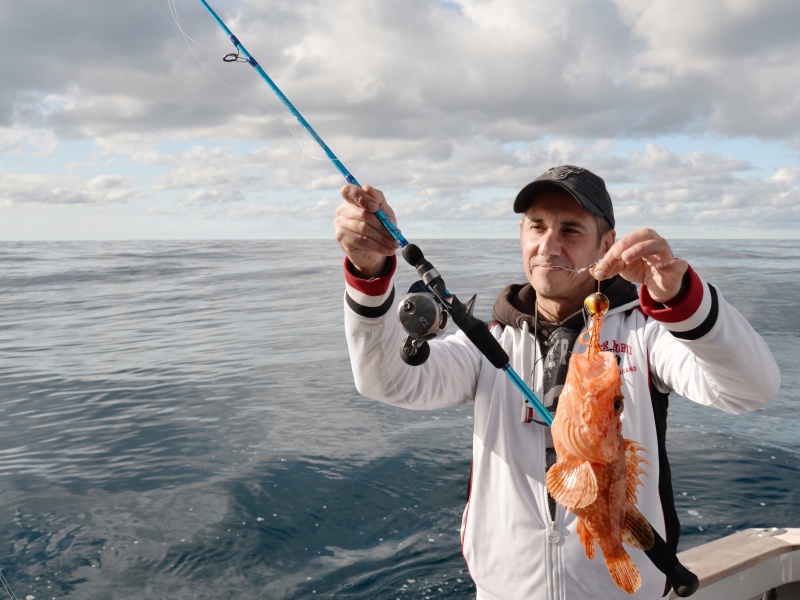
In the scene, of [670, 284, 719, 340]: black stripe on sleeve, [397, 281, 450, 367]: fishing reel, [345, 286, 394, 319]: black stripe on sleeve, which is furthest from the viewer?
[345, 286, 394, 319]: black stripe on sleeve

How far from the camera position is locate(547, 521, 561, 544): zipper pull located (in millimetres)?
2562

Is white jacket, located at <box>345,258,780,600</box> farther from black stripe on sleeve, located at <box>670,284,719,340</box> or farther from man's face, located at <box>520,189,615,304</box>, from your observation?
man's face, located at <box>520,189,615,304</box>

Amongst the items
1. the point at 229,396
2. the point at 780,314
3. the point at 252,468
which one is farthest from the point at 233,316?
the point at 780,314

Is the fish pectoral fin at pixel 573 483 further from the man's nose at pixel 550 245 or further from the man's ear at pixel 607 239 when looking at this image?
the man's ear at pixel 607 239

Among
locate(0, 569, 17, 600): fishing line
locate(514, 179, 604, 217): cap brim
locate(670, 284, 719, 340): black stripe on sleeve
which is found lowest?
locate(0, 569, 17, 600): fishing line

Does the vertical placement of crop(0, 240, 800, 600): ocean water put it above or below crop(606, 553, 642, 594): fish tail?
below

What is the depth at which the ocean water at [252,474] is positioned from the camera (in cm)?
520

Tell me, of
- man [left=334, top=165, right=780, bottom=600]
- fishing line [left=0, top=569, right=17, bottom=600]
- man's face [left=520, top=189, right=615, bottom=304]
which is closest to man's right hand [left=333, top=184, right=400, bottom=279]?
man [left=334, top=165, right=780, bottom=600]

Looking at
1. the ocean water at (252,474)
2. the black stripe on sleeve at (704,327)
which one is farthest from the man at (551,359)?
the ocean water at (252,474)

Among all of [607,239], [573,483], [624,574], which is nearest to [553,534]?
[624,574]

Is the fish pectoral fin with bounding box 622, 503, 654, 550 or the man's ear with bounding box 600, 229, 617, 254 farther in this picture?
the man's ear with bounding box 600, 229, 617, 254

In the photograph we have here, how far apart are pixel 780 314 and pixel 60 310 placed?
19.6m

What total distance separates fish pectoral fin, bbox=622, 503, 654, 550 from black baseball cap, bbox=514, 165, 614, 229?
1244 millimetres

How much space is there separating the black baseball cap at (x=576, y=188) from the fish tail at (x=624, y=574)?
1.37m
